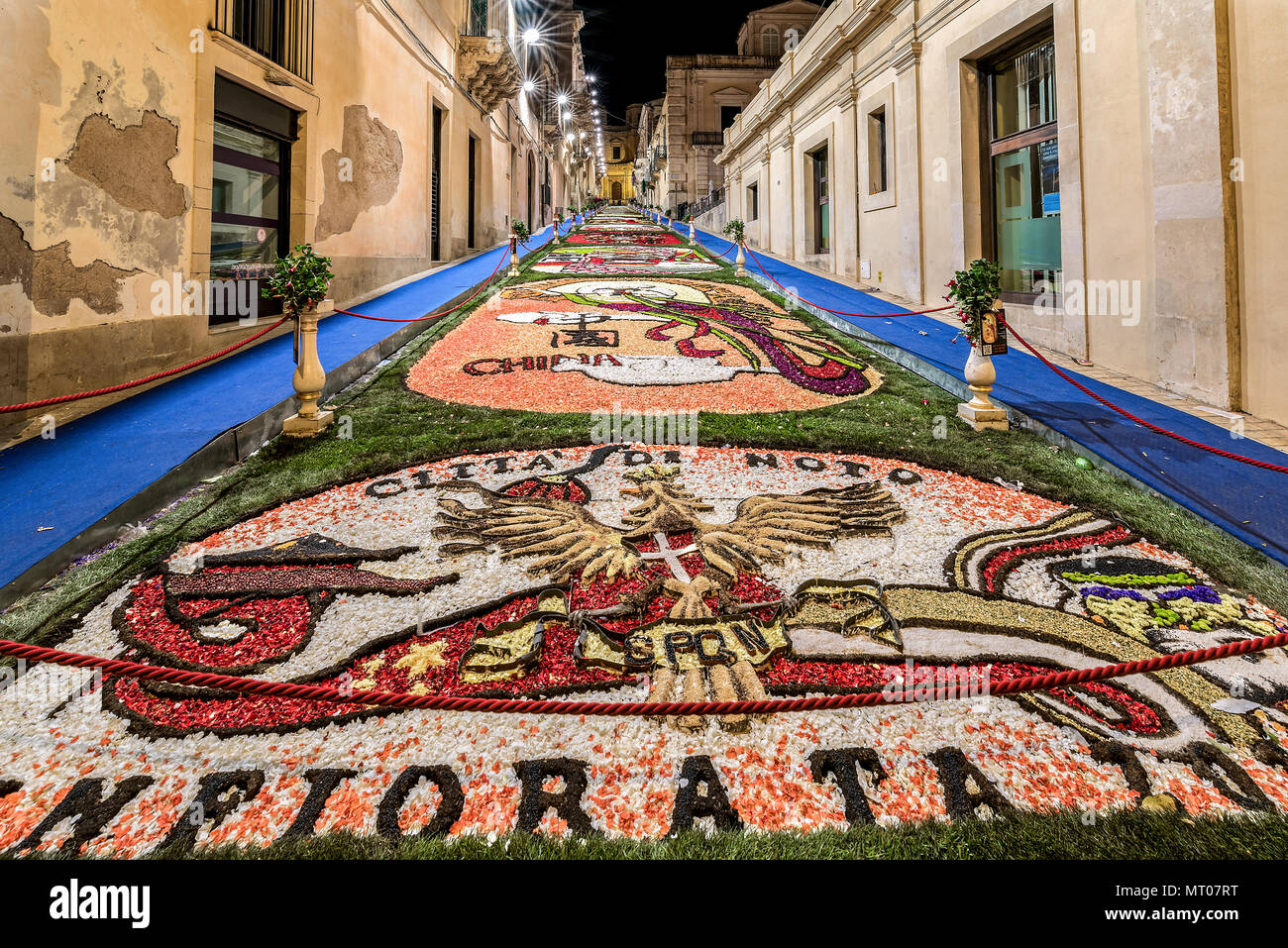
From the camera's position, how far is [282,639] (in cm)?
222

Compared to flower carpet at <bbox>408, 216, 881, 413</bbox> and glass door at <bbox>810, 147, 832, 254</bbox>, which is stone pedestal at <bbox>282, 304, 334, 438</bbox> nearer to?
flower carpet at <bbox>408, 216, 881, 413</bbox>

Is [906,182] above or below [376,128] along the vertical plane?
Answer: below

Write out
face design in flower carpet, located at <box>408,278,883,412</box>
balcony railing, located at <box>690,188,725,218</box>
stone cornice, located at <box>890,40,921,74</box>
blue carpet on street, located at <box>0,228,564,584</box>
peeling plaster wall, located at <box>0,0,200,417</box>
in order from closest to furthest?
1. blue carpet on street, located at <box>0,228,564,584</box>
2. peeling plaster wall, located at <box>0,0,200,417</box>
3. face design in flower carpet, located at <box>408,278,883,412</box>
4. stone cornice, located at <box>890,40,921,74</box>
5. balcony railing, located at <box>690,188,725,218</box>

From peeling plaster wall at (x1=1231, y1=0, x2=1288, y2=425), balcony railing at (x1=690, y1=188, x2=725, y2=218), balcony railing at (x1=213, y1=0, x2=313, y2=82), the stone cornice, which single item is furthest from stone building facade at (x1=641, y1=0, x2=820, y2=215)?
peeling plaster wall at (x1=1231, y1=0, x2=1288, y2=425)

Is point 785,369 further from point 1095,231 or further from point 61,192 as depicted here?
point 61,192

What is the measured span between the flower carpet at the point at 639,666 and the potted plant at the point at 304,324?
1.08 m

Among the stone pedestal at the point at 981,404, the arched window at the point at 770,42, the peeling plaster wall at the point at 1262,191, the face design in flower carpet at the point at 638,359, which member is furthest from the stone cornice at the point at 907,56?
the arched window at the point at 770,42

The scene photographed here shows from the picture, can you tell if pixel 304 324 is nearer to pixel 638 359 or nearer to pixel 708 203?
pixel 638 359

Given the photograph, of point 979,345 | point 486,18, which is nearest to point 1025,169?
point 979,345

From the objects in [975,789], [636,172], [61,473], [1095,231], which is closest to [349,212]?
[61,473]

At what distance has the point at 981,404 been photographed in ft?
15.5

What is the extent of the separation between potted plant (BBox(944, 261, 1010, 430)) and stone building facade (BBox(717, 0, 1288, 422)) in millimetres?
1972

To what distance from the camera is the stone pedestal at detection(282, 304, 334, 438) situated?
4367mm
